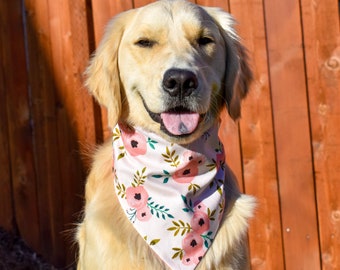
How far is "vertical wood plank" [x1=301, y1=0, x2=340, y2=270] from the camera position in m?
4.04

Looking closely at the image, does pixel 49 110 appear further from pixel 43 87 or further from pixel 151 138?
pixel 151 138

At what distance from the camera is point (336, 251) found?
4.14 meters

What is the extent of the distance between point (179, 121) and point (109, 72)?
480mm

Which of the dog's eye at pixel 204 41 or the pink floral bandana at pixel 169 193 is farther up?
the dog's eye at pixel 204 41

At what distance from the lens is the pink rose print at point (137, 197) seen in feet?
9.87

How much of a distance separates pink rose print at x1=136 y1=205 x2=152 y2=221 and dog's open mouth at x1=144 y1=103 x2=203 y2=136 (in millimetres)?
410

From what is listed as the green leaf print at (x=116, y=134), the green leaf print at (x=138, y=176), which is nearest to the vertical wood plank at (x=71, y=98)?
the green leaf print at (x=116, y=134)

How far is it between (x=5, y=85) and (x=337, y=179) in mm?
2457

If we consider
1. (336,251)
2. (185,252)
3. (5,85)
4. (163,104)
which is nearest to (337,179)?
(336,251)

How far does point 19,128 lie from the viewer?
467 cm

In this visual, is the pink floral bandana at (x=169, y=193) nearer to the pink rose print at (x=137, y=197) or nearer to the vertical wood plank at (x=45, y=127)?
the pink rose print at (x=137, y=197)

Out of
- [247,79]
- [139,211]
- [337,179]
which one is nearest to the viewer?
[139,211]

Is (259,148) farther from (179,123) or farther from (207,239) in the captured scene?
(179,123)

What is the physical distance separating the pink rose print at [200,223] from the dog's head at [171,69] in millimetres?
400
